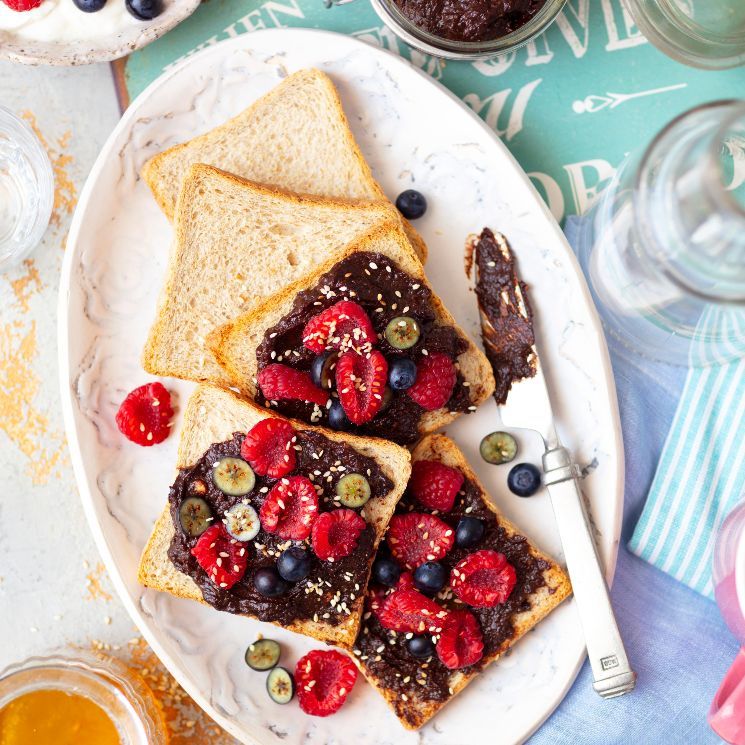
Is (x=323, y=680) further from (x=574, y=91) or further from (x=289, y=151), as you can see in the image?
(x=574, y=91)

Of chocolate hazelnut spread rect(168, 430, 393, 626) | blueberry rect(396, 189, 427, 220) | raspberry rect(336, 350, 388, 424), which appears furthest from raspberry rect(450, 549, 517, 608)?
blueberry rect(396, 189, 427, 220)

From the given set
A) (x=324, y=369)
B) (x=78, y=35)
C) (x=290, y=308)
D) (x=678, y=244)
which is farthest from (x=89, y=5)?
(x=678, y=244)

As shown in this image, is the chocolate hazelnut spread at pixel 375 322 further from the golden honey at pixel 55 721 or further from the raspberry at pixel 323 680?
the golden honey at pixel 55 721

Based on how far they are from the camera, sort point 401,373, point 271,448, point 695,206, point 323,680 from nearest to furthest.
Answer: point 695,206, point 401,373, point 271,448, point 323,680

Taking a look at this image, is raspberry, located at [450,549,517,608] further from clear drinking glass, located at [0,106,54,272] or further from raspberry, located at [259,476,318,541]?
clear drinking glass, located at [0,106,54,272]

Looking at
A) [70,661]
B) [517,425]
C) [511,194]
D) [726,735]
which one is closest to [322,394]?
[517,425]

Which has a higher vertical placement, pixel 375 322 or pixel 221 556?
pixel 375 322
